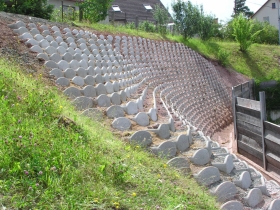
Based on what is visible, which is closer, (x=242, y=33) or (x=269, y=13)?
(x=242, y=33)

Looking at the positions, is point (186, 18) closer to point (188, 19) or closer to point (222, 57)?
point (188, 19)

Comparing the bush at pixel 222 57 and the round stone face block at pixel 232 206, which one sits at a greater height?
the bush at pixel 222 57

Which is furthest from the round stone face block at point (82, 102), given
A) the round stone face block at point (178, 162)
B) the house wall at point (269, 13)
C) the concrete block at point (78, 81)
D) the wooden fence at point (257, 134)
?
the house wall at point (269, 13)

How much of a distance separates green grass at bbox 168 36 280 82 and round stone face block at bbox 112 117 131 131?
17.8 m

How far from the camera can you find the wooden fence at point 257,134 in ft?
26.7

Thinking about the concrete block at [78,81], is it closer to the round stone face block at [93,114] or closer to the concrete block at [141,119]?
the round stone face block at [93,114]

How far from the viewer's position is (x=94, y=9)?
861 inches

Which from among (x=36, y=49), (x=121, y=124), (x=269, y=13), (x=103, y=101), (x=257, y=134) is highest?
(x=269, y=13)

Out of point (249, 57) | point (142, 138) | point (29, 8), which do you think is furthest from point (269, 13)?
point (142, 138)

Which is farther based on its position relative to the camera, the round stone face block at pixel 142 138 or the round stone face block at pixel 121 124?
the round stone face block at pixel 121 124

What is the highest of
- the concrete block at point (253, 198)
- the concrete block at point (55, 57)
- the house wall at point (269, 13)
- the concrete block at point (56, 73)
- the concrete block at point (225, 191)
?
the house wall at point (269, 13)

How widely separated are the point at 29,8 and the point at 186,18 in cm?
1362

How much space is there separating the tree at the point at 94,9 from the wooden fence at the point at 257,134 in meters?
13.0

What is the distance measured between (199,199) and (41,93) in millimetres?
2904
